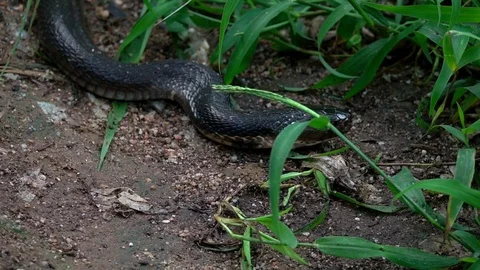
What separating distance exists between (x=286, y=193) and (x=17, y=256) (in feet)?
5.20

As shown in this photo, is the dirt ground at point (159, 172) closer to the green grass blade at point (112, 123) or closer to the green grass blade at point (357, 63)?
the green grass blade at point (112, 123)

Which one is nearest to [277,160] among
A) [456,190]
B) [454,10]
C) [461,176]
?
[456,190]

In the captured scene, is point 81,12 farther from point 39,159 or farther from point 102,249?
point 102,249

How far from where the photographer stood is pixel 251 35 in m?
5.22

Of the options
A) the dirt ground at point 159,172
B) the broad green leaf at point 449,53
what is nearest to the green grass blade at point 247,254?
the dirt ground at point 159,172

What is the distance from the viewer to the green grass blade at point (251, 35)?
5137 millimetres

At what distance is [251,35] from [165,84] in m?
0.76

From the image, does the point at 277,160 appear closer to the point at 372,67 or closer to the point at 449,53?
the point at 449,53

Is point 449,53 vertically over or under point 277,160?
over

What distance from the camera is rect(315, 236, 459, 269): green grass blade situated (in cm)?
400

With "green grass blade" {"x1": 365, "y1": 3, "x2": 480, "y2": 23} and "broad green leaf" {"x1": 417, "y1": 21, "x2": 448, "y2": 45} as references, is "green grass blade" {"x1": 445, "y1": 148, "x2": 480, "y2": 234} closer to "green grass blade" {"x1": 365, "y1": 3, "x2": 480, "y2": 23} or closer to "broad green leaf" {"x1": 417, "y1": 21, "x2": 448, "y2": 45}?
"green grass blade" {"x1": 365, "y1": 3, "x2": 480, "y2": 23}

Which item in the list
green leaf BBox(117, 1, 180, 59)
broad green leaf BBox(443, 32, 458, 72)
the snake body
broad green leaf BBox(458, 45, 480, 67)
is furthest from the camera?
green leaf BBox(117, 1, 180, 59)

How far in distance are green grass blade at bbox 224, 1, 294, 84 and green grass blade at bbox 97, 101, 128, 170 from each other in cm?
72

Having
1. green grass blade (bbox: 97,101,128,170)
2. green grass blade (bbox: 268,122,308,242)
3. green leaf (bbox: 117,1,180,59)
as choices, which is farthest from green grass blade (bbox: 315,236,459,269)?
green leaf (bbox: 117,1,180,59)
